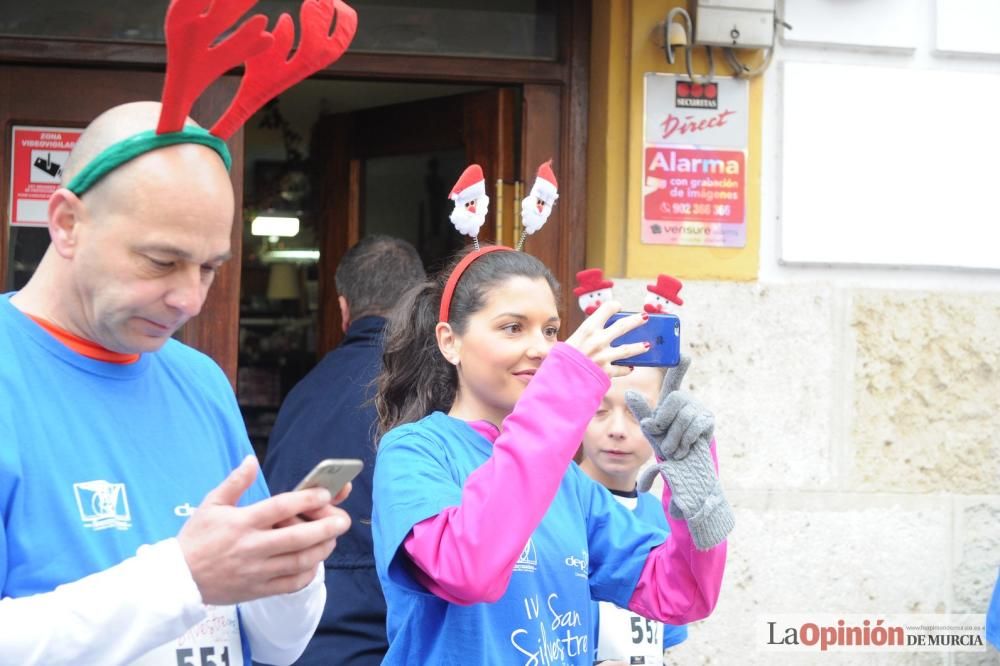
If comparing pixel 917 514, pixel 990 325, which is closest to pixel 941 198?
pixel 990 325

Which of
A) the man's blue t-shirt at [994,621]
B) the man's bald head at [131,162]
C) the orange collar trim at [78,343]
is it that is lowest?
the man's blue t-shirt at [994,621]

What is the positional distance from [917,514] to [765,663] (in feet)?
2.17

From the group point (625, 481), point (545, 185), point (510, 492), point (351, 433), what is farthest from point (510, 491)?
point (351, 433)

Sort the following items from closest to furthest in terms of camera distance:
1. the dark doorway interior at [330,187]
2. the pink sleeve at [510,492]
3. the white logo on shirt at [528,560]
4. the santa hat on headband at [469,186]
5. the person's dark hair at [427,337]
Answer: the pink sleeve at [510,492], the white logo on shirt at [528,560], the person's dark hair at [427,337], the santa hat on headband at [469,186], the dark doorway interior at [330,187]

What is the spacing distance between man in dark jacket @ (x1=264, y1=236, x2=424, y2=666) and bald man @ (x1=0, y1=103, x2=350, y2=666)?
51.1 inches

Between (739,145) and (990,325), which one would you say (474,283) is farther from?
(990,325)

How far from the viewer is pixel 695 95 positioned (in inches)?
151

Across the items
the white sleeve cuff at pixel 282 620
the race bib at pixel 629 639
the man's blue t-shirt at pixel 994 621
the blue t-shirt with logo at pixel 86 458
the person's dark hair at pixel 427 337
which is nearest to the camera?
the blue t-shirt with logo at pixel 86 458

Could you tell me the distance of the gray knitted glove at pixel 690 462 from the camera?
2139mm

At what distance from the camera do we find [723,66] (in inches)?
152

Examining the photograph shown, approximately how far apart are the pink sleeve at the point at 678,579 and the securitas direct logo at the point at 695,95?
181 centimetres

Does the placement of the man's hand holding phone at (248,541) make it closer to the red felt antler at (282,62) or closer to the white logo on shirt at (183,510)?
the white logo on shirt at (183,510)

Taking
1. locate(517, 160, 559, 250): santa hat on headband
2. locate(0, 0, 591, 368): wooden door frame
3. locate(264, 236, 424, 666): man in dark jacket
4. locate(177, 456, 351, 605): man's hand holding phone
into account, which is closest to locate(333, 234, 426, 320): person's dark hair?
locate(264, 236, 424, 666): man in dark jacket

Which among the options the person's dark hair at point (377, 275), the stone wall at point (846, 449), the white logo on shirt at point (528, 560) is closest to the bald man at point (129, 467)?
the white logo on shirt at point (528, 560)
